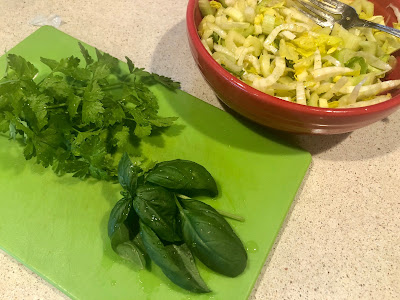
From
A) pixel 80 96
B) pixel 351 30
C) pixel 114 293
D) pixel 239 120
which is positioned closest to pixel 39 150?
pixel 80 96

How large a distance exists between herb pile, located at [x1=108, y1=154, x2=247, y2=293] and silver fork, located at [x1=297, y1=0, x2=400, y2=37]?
0.64 meters

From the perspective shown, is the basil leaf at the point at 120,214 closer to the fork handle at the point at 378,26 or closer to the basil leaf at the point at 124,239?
the basil leaf at the point at 124,239

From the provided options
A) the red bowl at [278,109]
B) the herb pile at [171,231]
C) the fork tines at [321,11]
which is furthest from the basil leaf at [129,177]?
the fork tines at [321,11]

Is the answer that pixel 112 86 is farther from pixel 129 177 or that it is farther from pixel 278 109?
pixel 278 109

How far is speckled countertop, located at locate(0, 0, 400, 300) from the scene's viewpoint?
3.05ft

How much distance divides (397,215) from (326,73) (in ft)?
1.48

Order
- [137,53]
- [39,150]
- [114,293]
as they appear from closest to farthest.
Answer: [114,293], [39,150], [137,53]

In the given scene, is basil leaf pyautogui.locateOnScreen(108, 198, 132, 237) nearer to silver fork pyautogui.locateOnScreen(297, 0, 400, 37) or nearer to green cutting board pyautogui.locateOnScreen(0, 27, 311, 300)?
green cutting board pyautogui.locateOnScreen(0, 27, 311, 300)

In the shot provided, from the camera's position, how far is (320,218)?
103 centimetres

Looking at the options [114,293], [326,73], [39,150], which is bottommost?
[114,293]

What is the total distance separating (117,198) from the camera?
1.01 metres

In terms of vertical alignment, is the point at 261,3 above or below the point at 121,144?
above

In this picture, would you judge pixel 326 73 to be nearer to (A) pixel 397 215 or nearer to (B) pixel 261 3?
(B) pixel 261 3

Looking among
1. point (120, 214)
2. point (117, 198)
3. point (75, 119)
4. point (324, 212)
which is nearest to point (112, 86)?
point (75, 119)
